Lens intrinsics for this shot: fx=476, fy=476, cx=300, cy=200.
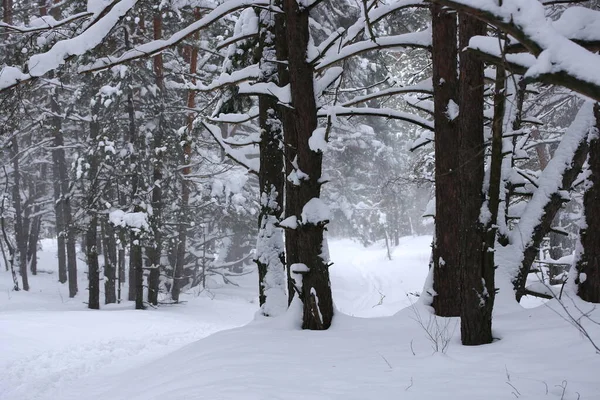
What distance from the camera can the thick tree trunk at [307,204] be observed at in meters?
5.73

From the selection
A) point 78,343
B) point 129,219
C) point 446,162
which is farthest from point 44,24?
point 129,219

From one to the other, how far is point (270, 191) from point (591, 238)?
4.26 metres

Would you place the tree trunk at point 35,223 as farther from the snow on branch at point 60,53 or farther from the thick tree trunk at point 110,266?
the snow on branch at point 60,53

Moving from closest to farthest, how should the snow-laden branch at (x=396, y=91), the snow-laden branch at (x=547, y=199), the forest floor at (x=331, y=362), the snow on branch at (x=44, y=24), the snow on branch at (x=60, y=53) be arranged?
1. the forest floor at (x=331, y=362)
2. the snow on branch at (x=60, y=53)
3. the snow on branch at (x=44, y=24)
4. the snow-laden branch at (x=547, y=199)
5. the snow-laden branch at (x=396, y=91)

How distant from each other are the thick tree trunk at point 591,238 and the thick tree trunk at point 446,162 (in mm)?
1363

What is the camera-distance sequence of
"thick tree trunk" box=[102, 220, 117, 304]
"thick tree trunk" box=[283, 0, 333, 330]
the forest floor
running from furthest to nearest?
1. "thick tree trunk" box=[102, 220, 117, 304]
2. "thick tree trunk" box=[283, 0, 333, 330]
3. the forest floor

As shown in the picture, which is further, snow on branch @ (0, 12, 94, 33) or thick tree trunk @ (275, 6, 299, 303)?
thick tree trunk @ (275, 6, 299, 303)

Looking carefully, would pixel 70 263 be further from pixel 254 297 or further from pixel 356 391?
pixel 356 391

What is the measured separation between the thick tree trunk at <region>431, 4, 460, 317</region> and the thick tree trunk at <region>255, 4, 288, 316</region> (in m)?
2.32

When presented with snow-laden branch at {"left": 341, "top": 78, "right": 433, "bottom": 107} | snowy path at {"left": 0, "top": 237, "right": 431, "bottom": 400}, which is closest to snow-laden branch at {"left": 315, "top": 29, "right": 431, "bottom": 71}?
snow-laden branch at {"left": 341, "top": 78, "right": 433, "bottom": 107}

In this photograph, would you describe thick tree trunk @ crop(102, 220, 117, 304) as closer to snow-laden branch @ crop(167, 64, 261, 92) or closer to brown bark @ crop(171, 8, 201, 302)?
A: brown bark @ crop(171, 8, 201, 302)

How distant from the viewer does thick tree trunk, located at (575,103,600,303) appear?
17.4 feet

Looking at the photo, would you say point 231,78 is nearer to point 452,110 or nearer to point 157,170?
point 452,110

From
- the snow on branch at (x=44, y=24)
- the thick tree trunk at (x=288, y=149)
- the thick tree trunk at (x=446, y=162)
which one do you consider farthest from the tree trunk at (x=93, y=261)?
the thick tree trunk at (x=446, y=162)
